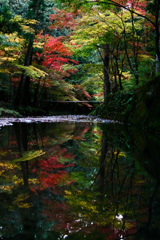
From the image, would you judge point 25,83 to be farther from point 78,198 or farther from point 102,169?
point 78,198

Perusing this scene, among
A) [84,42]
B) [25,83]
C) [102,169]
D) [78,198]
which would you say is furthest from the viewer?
[25,83]

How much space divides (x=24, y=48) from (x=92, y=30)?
6745mm

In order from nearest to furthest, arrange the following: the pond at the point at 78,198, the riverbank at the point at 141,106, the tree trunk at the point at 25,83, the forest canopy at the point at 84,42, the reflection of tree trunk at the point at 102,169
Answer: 1. the pond at the point at 78,198
2. the reflection of tree trunk at the point at 102,169
3. the riverbank at the point at 141,106
4. the forest canopy at the point at 84,42
5. the tree trunk at the point at 25,83

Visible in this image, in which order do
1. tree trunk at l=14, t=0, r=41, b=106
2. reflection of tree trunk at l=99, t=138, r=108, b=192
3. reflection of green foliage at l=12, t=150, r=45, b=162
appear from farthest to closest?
tree trunk at l=14, t=0, r=41, b=106 < reflection of green foliage at l=12, t=150, r=45, b=162 < reflection of tree trunk at l=99, t=138, r=108, b=192

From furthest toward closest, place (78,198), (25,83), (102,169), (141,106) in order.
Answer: (25,83) → (141,106) → (102,169) → (78,198)

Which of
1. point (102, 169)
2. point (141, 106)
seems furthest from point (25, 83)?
point (102, 169)

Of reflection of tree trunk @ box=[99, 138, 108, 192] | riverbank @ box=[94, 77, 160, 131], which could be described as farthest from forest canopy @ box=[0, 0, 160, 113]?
reflection of tree trunk @ box=[99, 138, 108, 192]

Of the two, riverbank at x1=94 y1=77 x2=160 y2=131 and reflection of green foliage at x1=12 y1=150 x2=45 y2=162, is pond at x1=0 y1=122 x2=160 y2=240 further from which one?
riverbank at x1=94 y1=77 x2=160 y2=131

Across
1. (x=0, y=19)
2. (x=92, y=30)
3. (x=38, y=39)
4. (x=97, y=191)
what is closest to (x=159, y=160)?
(x=97, y=191)

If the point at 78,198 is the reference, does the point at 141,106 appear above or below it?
above

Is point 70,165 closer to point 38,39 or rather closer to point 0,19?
point 0,19

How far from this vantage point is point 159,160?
272 cm

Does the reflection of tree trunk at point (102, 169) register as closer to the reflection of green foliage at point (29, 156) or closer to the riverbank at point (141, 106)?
the reflection of green foliage at point (29, 156)

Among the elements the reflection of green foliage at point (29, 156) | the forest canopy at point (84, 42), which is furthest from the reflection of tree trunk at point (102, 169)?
the forest canopy at point (84, 42)
